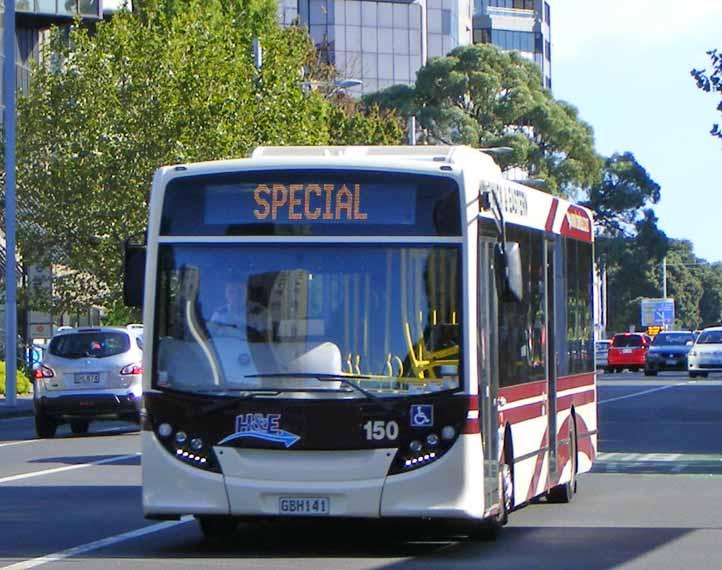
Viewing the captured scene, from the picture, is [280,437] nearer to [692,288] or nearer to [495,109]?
[495,109]

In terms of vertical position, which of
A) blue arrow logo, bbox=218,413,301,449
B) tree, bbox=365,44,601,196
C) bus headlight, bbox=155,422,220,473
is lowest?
bus headlight, bbox=155,422,220,473

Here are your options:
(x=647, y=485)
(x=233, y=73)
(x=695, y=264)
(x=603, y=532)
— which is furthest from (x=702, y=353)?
(x=695, y=264)

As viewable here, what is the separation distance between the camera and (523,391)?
47.6 ft

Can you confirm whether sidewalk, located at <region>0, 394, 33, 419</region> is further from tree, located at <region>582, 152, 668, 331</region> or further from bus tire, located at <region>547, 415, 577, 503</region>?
tree, located at <region>582, 152, 668, 331</region>

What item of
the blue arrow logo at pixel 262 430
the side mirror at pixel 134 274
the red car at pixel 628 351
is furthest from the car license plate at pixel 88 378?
the red car at pixel 628 351

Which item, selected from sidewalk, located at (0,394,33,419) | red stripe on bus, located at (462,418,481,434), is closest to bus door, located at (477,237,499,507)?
red stripe on bus, located at (462,418,481,434)

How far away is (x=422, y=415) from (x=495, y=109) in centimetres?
7315

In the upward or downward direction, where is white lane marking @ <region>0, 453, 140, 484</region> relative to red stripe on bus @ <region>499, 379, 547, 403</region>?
downward

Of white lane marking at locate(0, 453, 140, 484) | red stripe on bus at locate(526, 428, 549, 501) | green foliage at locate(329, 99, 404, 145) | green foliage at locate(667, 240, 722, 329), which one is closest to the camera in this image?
red stripe on bus at locate(526, 428, 549, 501)

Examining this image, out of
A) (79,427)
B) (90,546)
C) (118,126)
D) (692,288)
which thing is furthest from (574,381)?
(692,288)

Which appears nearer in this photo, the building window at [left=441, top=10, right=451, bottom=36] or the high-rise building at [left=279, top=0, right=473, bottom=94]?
the high-rise building at [left=279, top=0, right=473, bottom=94]

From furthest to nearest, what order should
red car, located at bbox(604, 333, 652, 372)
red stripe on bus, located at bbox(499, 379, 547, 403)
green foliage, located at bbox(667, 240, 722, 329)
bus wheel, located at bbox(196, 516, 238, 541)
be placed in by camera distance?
green foliage, located at bbox(667, 240, 722, 329)
red car, located at bbox(604, 333, 652, 372)
red stripe on bus, located at bbox(499, 379, 547, 403)
bus wheel, located at bbox(196, 516, 238, 541)

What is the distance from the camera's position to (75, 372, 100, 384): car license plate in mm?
28250

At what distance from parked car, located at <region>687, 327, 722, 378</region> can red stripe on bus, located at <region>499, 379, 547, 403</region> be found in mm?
49675
